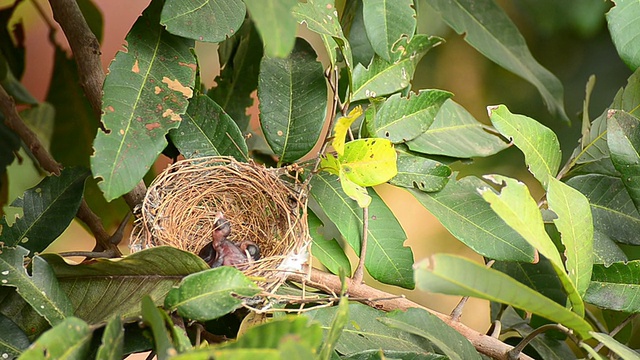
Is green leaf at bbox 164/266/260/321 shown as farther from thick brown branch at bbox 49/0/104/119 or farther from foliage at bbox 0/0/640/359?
thick brown branch at bbox 49/0/104/119

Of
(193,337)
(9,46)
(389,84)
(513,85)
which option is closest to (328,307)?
(193,337)

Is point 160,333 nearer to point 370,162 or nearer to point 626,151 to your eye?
point 370,162

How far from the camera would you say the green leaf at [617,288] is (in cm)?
64

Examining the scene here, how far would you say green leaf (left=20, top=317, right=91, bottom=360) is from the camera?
436 millimetres

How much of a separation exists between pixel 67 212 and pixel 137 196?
9 centimetres

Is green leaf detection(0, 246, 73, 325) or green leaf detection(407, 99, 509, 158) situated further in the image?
green leaf detection(407, 99, 509, 158)

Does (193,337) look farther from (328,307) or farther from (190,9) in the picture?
(190,9)

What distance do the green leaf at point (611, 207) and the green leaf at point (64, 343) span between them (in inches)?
22.3

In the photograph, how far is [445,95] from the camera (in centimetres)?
73

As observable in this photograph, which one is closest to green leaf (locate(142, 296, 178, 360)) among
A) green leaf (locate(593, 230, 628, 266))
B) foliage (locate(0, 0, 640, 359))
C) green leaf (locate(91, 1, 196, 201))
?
foliage (locate(0, 0, 640, 359))

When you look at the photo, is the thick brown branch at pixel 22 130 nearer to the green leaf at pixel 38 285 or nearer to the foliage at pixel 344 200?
the foliage at pixel 344 200

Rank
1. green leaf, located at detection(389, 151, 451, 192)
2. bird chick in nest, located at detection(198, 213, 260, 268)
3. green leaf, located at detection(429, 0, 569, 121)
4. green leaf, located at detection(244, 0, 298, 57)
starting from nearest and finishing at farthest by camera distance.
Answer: green leaf, located at detection(244, 0, 298, 57) → green leaf, located at detection(389, 151, 451, 192) → bird chick in nest, located at detection(198, 213, 260, 268) → green leaf, located at detection(429, 0, 569, 121)

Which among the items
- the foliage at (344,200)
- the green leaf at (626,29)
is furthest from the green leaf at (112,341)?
the green leaf at (626,29)

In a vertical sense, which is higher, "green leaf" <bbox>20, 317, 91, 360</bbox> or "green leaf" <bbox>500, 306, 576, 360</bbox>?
"green leaf" <bbox>20, 317, 91, 360</bbox>
